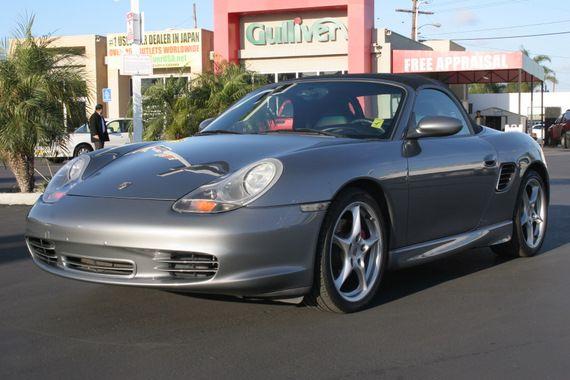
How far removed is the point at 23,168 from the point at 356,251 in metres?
7.50

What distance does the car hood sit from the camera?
12.8 feet

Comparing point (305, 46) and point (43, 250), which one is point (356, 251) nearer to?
point (43, 250)

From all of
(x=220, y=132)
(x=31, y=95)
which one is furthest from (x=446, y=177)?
(x=31, y=95)

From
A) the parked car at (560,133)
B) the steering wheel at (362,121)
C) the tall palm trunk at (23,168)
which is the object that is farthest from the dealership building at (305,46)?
the steering wheel at (362,121)

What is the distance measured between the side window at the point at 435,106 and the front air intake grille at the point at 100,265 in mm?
2290

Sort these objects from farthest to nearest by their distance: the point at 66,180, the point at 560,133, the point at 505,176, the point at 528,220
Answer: the point at 560,133 → the point at 528,220 → the point at 505,176 → the point at 66,180

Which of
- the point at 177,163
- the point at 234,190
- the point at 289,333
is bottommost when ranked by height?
the point at 289,333

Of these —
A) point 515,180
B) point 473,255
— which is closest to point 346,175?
point 515,180

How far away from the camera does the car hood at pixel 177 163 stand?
3908 mm

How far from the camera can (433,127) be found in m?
4.62

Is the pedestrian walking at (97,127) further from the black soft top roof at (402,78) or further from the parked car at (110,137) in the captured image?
the black soft top roof at (402,78)

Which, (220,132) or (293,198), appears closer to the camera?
(293,198)

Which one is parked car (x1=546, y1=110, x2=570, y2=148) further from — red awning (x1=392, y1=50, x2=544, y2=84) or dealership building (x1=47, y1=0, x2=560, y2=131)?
red awning (x1=392, y1=50, x2=544, y2=84)

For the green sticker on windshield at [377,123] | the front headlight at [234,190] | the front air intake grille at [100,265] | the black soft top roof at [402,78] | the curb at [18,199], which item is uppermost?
the black soft top roof at [402,78]
